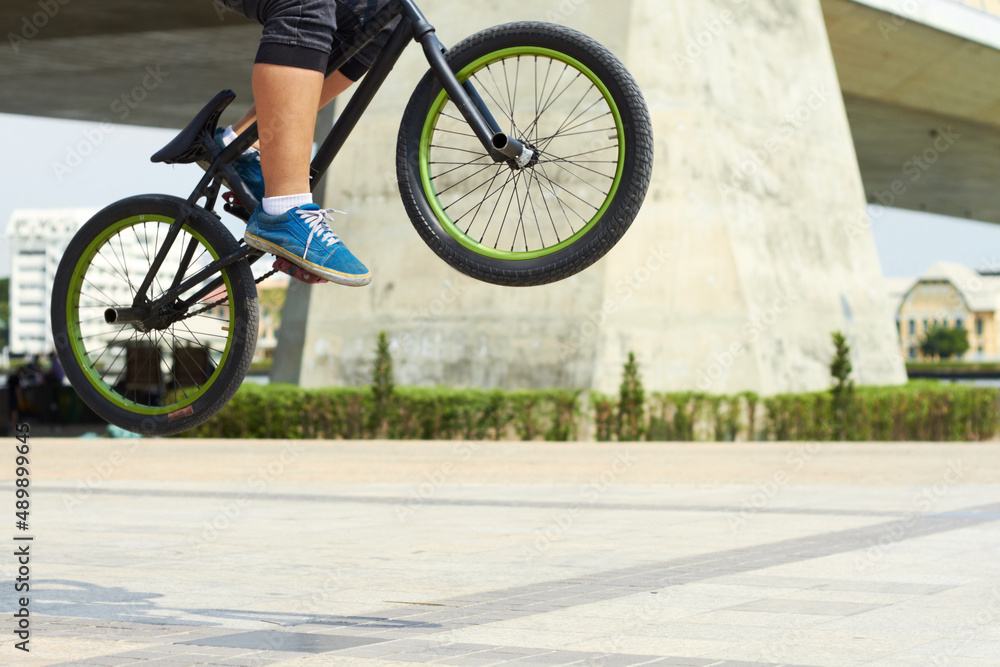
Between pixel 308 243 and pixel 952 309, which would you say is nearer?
pixel 308 243

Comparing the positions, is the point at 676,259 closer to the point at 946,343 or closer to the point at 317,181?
the point at 317,181

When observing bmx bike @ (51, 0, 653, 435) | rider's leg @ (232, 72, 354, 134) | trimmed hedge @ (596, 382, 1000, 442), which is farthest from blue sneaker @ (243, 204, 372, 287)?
trimmed hedge @ (596, 382, 1000, 442)

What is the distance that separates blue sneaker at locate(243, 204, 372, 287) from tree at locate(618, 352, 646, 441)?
16.7 m

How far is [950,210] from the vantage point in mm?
60781

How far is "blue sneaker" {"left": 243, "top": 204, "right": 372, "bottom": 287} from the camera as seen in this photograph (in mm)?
4605

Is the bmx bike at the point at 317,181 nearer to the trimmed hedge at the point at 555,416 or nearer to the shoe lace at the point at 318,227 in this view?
the shoe lace at the point at 318,227

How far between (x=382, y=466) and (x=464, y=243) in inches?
476

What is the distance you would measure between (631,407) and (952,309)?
143069mm

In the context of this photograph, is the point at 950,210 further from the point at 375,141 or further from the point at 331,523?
the point at 331,523

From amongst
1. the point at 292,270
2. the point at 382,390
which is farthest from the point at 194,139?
the point at 382,390

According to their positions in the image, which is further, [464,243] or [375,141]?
[375,141]

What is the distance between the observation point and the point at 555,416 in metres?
21.5

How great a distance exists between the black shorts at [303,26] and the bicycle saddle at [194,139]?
0.46 metres

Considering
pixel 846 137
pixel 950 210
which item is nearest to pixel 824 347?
pixel 846 137
